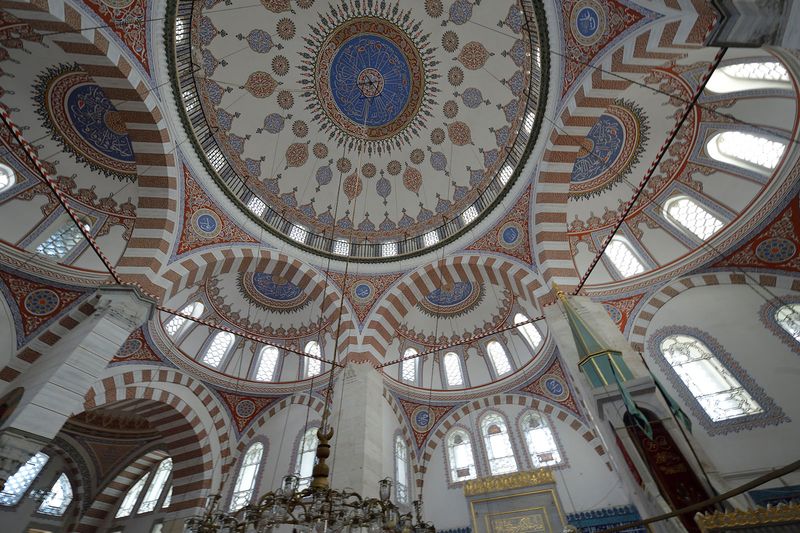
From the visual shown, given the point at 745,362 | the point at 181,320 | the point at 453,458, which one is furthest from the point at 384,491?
the point at 181,320

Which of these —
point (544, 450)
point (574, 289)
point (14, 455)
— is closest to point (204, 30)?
point (14, 455)

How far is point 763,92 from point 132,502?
61.8ft

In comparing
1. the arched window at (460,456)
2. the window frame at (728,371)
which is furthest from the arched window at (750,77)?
the arched window at (460,456)

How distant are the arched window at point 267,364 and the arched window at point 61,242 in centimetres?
536

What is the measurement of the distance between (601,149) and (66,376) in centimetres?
1135

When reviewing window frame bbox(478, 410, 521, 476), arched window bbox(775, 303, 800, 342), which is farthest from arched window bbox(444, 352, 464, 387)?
arched window bbox(775, 303, 800, 342)

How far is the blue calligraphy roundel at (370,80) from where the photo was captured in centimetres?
1066

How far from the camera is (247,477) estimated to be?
33.0ft

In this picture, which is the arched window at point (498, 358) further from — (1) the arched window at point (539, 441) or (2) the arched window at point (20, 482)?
(2) the arched window at point (20, 482)

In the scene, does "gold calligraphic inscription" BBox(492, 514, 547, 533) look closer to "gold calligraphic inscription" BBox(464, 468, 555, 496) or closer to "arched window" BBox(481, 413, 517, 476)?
"gold calligraphic inscription" BBox(464, 468, 555, 496)

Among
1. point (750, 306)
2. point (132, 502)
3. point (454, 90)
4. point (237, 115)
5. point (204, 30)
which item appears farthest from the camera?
point (132, 502)

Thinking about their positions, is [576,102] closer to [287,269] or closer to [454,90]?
[454,90]

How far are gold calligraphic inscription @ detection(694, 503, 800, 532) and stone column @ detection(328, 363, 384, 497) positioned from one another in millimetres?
4932

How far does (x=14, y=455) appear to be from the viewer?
15.1 feet
